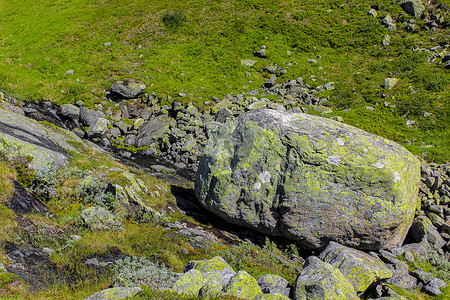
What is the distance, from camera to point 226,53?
45.3 meters

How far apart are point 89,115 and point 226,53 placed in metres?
23.8

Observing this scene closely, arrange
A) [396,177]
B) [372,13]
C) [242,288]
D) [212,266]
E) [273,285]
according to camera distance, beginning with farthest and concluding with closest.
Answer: [372,13], [396,177], [273,285], [212,266], [242,288]

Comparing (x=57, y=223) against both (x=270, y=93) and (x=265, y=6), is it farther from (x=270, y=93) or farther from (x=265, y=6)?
(x=265, y=6)

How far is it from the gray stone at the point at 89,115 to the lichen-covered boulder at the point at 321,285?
2960 cm

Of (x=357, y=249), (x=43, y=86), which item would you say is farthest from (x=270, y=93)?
(x=43, y=86)

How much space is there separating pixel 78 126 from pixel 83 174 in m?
20.6

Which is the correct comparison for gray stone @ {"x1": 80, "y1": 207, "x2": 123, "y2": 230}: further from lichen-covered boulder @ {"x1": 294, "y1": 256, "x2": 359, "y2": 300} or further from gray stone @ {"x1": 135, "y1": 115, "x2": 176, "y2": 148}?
gray stone @ {"x1": 135, "y1": 115, "x2": 176, "y2": 148}

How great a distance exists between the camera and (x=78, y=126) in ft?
105

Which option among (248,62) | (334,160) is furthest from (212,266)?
(248,62)

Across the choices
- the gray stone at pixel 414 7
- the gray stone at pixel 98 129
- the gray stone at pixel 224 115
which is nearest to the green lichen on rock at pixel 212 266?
the gray stone at pixel 224 115

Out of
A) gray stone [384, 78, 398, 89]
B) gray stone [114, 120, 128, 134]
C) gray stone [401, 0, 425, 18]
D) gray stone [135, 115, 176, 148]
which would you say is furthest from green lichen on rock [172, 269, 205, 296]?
gray stone [401, 0, 425, 18]

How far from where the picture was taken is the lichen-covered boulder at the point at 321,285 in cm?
817

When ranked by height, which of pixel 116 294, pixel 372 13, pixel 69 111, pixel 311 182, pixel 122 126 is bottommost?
pixel 122 126

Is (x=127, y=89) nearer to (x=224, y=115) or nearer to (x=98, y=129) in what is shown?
(x=98, y=129)
